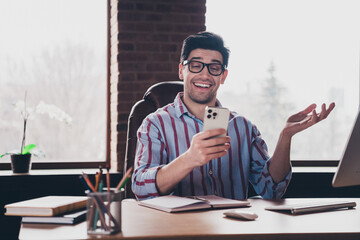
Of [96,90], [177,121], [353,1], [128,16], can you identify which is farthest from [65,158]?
[353,1]

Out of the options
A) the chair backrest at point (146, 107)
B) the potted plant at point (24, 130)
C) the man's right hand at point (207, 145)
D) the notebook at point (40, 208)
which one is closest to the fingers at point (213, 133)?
the man's right hand at point (207, 145)

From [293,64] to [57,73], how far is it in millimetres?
1731

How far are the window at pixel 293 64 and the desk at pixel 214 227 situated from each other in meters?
1.98

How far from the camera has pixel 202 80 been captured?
73.5 inches

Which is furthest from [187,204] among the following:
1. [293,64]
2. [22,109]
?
[293,64]

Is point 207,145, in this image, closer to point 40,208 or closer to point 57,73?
point 40,208

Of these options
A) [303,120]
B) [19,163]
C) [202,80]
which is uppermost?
[202,80]

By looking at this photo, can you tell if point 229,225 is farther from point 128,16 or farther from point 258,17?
point 258,17

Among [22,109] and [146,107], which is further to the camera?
[22,109]

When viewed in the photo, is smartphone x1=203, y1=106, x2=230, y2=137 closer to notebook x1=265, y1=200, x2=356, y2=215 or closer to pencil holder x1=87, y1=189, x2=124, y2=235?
notebook x1=265, y1=200, x2=356, y2=215

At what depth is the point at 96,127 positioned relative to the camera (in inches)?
118

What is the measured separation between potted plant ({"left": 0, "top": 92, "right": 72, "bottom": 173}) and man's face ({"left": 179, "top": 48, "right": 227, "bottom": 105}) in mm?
1217

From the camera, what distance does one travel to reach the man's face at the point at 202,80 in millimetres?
1869

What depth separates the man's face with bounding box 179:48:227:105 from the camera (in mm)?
1869
